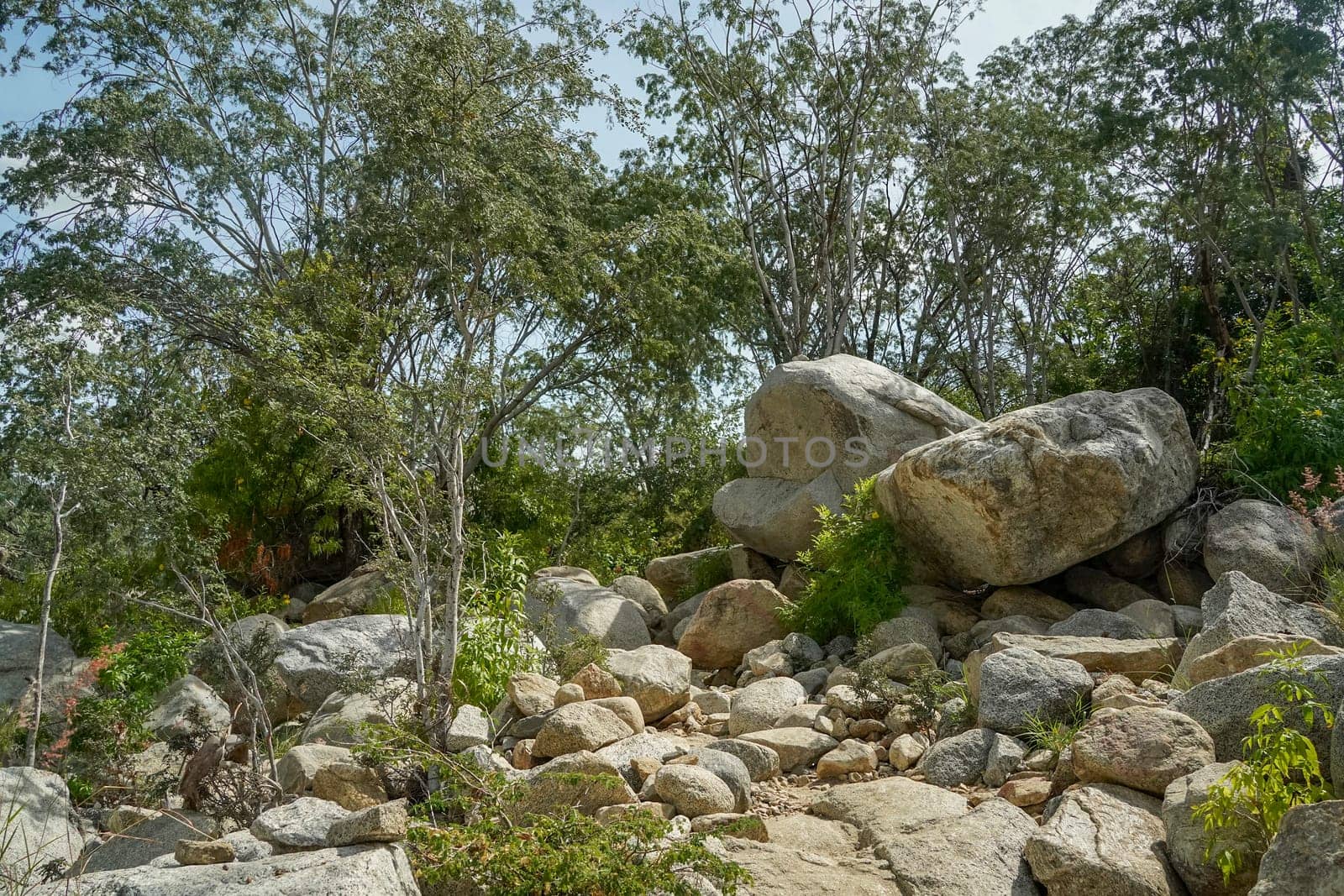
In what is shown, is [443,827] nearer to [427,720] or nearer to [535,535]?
[427,720]

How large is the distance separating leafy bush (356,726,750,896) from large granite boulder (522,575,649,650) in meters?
5.72

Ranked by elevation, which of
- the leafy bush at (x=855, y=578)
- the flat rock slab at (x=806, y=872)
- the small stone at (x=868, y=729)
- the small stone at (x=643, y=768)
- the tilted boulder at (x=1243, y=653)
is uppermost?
the leafy bush at (x=855, y=578)

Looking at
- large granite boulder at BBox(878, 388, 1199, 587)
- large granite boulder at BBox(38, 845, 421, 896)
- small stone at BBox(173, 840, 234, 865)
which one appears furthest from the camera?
large granite boulder at BBox(878, 388, 1199, 587)

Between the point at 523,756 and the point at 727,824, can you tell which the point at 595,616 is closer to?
the point at 523,756

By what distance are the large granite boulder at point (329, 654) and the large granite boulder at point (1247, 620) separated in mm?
6498

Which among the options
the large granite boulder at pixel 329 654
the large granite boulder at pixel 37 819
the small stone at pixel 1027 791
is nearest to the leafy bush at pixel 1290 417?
the small stone at pixel 1027 791

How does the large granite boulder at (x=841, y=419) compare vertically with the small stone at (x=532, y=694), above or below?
above

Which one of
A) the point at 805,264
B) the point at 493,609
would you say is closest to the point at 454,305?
the point at 493,609

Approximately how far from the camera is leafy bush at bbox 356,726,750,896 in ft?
14.6

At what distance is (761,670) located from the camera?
10039 millimetres

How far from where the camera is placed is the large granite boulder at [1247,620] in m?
6.77

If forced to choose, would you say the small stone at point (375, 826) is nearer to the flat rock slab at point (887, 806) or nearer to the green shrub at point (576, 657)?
the flat rock slab at point (887, 806)

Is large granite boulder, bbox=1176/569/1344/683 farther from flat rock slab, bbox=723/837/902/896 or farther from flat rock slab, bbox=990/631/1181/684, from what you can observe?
flat rock slab, bbox=723/837/902/896

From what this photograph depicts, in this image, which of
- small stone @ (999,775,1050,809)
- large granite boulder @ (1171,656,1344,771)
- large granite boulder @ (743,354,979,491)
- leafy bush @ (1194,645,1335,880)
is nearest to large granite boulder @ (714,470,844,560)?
large granite boulder @ (743,354,979,491)
